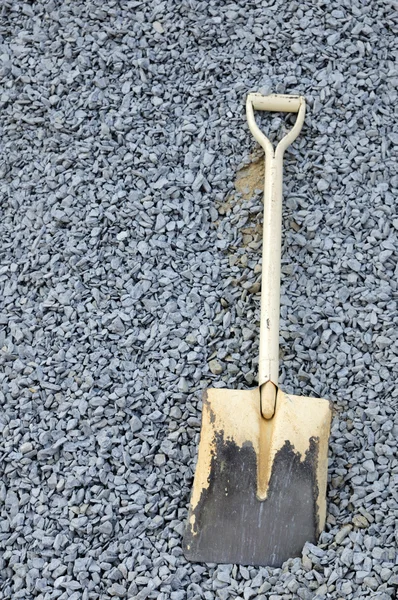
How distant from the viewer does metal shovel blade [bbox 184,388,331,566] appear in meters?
3.10

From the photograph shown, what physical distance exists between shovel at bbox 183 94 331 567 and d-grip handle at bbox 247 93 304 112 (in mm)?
1030

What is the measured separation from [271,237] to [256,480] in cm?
97

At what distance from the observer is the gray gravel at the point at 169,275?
124 inches

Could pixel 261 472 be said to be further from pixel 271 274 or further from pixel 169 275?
pixel 169 275

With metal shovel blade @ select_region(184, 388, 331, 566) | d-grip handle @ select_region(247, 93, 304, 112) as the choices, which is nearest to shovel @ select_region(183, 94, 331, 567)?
metal shovel blade @ select_region(184, 388, 331, 566)

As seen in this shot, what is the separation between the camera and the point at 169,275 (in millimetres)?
3637

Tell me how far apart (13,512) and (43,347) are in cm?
67

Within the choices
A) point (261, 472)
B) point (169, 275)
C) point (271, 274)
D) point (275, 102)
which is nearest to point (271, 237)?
point (271, 274)

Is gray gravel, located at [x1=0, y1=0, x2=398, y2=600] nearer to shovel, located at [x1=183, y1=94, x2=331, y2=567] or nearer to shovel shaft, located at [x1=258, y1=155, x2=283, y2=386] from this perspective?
shovel, located at [x1=183, y1=94, x2=331, y2=567]

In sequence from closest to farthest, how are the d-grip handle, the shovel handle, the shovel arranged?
the shovel < the shovel handle < the d-grip handle

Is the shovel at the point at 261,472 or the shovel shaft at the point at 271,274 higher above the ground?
the shovel shaft at the point at 271,274

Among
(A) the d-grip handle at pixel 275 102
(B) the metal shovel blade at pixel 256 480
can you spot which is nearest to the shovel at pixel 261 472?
(B) the metal shovel blade at pixel 256 480

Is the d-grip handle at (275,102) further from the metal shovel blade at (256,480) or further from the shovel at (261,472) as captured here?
the metal shovel blade at (256,480)

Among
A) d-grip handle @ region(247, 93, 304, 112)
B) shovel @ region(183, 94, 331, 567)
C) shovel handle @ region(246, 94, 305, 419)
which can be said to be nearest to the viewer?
shovel @ region(183, 94, 331, 567)
